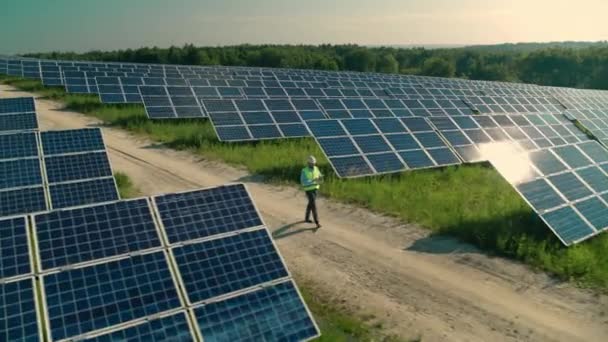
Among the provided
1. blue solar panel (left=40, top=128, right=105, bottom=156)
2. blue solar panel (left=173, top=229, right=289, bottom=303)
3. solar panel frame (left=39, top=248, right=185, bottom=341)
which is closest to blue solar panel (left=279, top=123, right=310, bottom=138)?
blue solar panel (left=40, top=128, right=105, bottom=156)

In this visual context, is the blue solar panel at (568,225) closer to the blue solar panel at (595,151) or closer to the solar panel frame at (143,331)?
the blue solar panel at (595,151)

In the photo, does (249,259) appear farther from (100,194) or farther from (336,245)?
(100,194)

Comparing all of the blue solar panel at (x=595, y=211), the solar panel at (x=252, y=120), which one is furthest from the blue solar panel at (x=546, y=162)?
the solar panel at (x=252, y=120)

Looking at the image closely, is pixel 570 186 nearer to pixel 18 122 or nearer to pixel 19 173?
pixel 19 173

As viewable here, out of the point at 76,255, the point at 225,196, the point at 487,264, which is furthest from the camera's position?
the point at 487,264

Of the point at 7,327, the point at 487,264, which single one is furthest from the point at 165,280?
the point at 487,264

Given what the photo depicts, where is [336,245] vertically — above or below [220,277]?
below

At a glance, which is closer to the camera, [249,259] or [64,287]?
[64,287]
